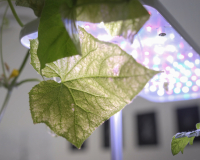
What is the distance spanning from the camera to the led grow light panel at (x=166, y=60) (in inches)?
9.4

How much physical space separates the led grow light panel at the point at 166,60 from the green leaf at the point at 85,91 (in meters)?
0.09

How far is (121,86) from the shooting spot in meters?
0.12

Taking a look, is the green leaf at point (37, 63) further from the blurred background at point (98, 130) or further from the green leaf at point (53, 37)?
the blurred background at point (98, 130)

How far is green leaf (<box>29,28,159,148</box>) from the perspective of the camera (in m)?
0.12

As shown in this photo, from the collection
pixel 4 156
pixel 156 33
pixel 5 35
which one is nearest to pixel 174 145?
pixel 156 33

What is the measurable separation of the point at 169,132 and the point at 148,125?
149 mm

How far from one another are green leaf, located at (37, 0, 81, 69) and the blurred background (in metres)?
1.01

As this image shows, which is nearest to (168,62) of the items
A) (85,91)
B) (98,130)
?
(85,91)

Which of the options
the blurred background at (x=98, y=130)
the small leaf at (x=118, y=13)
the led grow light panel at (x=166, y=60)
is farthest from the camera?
the blurred background at (x=98, y=130)

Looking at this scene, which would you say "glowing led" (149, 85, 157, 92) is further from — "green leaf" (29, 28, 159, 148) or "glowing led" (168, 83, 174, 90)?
"green leaf" (29, 28, 159, 148)

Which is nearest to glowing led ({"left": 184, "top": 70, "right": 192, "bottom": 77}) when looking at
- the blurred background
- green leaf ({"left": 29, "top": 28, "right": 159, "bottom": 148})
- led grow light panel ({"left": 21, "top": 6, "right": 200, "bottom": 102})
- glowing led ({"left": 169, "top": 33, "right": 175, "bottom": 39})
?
led grow light panel ({"left": 21, "top": 6, "right": 200, "bottom": 102})

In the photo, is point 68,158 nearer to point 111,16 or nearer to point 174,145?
point 174,145

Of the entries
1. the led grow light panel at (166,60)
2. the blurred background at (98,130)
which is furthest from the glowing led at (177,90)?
the blurred background at (98,130)

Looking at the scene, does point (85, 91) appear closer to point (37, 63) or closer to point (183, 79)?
point (37, 63)
